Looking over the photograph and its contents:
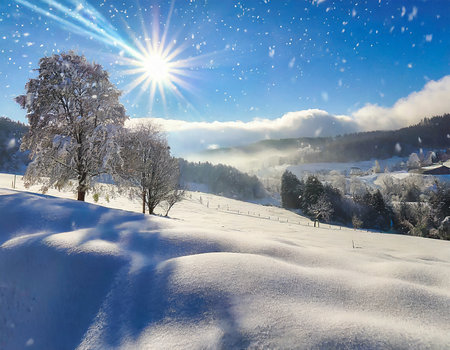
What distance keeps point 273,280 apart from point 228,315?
954mm

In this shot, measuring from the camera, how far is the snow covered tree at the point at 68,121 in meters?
11.0

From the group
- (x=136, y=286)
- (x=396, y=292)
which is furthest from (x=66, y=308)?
(x=396, y=292)

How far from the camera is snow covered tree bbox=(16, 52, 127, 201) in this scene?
11.0 meters

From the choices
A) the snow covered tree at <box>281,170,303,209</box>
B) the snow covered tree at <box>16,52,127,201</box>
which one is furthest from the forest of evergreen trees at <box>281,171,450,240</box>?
the snow covered tree at <box>16,52,127,201</box>

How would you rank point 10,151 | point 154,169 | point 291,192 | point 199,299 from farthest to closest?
point 10,151
point 291,192
point 154,169
point 199,299

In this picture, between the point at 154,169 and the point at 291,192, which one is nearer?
the point at 154,169

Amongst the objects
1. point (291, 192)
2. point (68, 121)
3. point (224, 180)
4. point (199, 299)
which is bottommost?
point (199, 299)

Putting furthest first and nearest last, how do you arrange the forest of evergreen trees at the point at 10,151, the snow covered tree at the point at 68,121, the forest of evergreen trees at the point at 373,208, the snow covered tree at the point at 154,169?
the forest of evergreen trees at the point at 10,151 → the forest of evergreen trees at the point at 373,208 → the snow covered tree at the point at 154,169 → the snow covered tree at the point at 68,121

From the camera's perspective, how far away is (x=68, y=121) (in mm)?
11523

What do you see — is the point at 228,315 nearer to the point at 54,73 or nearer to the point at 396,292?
the point at 396,292

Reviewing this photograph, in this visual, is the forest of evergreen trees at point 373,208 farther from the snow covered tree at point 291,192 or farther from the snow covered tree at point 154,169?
the snow covered tree at point 154,169

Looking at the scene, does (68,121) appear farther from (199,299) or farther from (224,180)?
(224,180)

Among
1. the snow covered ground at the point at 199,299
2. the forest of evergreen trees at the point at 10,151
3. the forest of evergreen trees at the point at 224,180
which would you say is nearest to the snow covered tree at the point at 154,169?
the snow covered ground at the point at 199,299

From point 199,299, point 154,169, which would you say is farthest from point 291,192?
point 199,299
